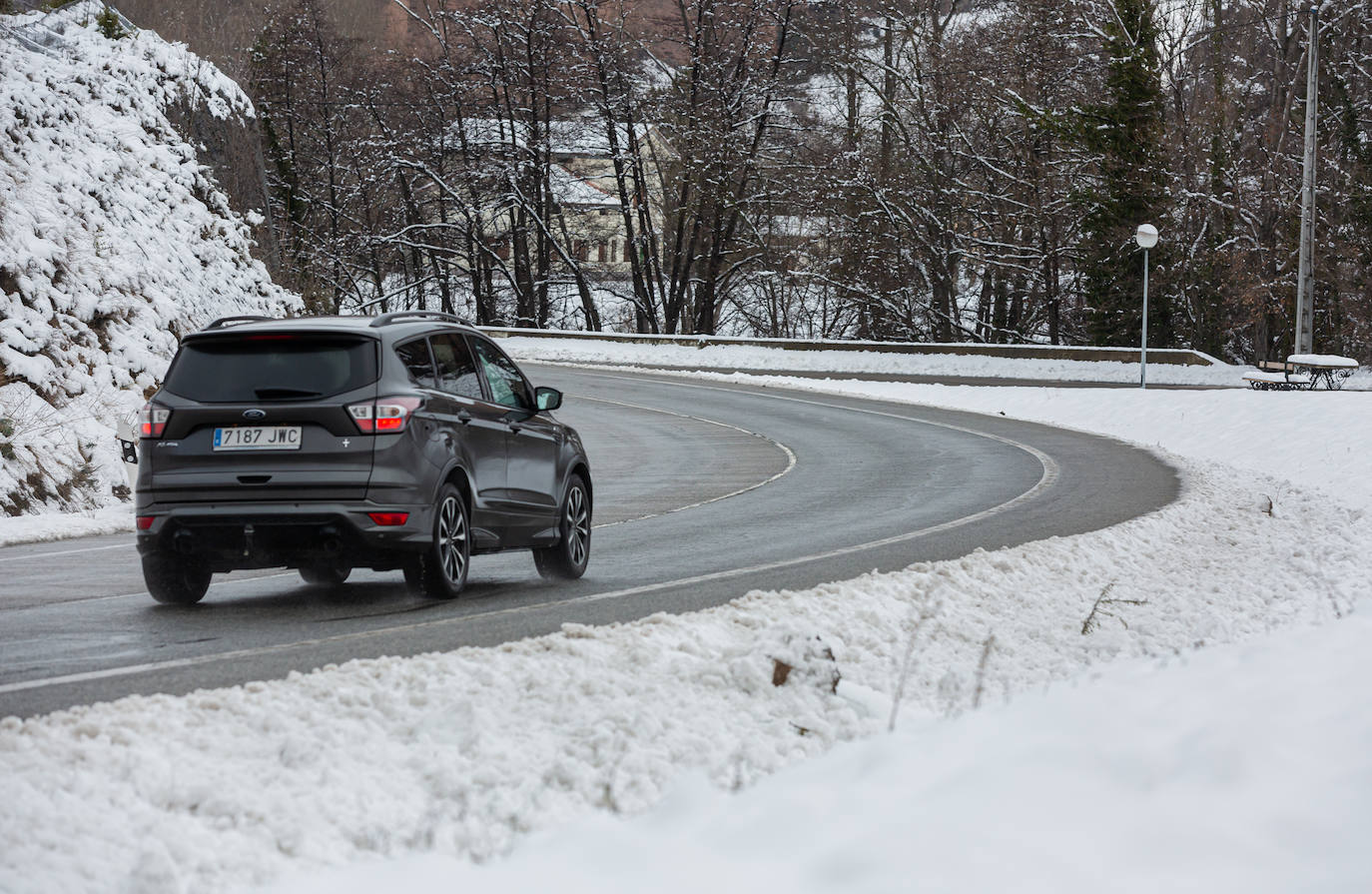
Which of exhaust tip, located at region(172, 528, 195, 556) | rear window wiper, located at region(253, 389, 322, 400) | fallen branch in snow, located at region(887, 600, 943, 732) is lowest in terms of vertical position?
fallen branch in snow, located at region(887, 600, 943, 732)

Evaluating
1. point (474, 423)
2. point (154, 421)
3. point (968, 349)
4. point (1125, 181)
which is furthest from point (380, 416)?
point (1125, 181)

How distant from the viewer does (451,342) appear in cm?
973

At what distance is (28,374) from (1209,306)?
131 ft

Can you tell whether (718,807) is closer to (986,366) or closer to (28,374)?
(28,374)

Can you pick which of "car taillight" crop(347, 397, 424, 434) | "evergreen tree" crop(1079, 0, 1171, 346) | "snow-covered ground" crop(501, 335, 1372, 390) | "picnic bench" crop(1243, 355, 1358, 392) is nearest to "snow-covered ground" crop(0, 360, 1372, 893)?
"car taillight" crop(347, 397, 424, 434)

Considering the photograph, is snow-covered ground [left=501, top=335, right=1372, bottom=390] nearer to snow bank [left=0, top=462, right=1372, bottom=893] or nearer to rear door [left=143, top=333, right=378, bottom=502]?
snow bank [left=0, top=462, right=1372, bottom=893]

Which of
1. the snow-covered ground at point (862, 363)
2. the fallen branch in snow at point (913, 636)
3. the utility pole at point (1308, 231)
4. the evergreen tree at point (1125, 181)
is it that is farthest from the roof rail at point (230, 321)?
the evergreen tree at point (1125, 181)

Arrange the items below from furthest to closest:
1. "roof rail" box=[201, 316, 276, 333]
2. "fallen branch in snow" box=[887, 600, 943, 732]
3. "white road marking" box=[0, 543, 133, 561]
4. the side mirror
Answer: "white road marking" box=[0, 543, 133, 561], the side mirror, "roof rail" box=[201, 316, 276, 333], "fallen branch in snow" box=[887, 600, 943, 732]

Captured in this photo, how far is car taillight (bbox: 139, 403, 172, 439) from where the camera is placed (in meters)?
8.60

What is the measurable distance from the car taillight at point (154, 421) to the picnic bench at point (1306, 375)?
3031 cm

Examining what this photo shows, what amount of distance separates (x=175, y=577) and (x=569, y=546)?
282 centimetres

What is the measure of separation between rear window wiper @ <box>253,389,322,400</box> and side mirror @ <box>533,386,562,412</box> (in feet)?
6.80

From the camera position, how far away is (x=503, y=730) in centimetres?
548

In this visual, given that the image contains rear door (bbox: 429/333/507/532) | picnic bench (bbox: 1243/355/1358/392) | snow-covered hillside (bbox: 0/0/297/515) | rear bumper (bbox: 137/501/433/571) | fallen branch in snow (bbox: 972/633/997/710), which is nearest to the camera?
fallen branch in snow (bbox: 972/633/997/710)
